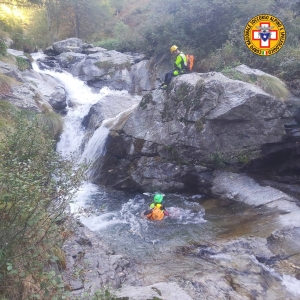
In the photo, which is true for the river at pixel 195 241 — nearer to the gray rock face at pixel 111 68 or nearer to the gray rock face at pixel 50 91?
the gray rock face at pixel 50 91

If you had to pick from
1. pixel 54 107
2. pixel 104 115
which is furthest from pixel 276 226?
pixel 54 107

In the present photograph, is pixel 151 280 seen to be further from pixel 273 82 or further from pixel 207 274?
pixel 273 82

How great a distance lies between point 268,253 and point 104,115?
28.2ft

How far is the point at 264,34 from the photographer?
10.2 m

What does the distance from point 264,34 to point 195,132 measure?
3622mm

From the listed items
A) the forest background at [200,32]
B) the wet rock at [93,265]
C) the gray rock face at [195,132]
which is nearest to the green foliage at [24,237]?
the wet rock at [93,265]

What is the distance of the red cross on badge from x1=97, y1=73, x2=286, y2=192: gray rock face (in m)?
1.55

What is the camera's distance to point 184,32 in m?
15.8

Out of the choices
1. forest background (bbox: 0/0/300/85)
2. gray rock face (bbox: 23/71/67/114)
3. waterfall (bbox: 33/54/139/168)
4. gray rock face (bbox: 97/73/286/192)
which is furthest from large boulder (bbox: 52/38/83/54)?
gray rock face (bbox: 97/73/286/192)

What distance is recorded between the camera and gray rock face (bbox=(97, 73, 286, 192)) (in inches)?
391

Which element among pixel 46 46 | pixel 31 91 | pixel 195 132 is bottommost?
pixel 195 132

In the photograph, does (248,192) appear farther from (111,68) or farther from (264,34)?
(111,68)

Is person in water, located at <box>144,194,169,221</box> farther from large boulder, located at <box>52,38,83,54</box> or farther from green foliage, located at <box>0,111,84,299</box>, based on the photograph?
large boulder, located at <box>52,38,83,54</box>

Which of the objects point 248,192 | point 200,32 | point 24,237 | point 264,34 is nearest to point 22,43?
point 200,32
